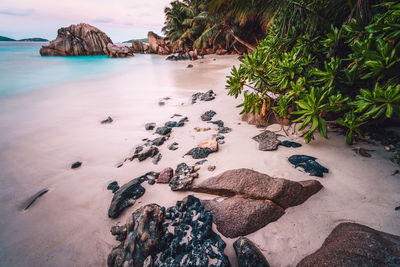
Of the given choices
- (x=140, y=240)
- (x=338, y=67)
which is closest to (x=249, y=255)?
(x=140, y=240)

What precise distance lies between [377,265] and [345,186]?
1.01 m

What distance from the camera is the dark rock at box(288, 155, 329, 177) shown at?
2.07m

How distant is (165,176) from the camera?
8.07ft

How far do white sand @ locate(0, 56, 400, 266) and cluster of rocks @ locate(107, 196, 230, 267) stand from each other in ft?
0.54

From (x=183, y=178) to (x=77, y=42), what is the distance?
4615 cm

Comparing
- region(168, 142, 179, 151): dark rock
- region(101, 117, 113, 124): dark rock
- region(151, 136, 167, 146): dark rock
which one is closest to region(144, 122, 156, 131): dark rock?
region(151, 136, 167, 146): dark rock

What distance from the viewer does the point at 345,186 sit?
1893mm

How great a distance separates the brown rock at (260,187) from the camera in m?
1.74

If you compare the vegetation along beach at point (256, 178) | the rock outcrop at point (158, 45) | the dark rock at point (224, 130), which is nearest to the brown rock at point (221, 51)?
the rock outcrop at point (158, 45)

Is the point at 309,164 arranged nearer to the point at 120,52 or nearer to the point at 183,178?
the point at 183,178

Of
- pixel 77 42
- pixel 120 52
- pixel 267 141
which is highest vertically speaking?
pixel 77 42

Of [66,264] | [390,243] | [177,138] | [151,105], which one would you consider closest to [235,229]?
[390,243]

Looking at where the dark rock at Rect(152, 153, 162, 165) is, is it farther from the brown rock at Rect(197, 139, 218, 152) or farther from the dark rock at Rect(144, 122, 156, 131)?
the dark rock at Rect(144, 122, 156, 131)

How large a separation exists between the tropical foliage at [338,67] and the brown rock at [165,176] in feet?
6.03
